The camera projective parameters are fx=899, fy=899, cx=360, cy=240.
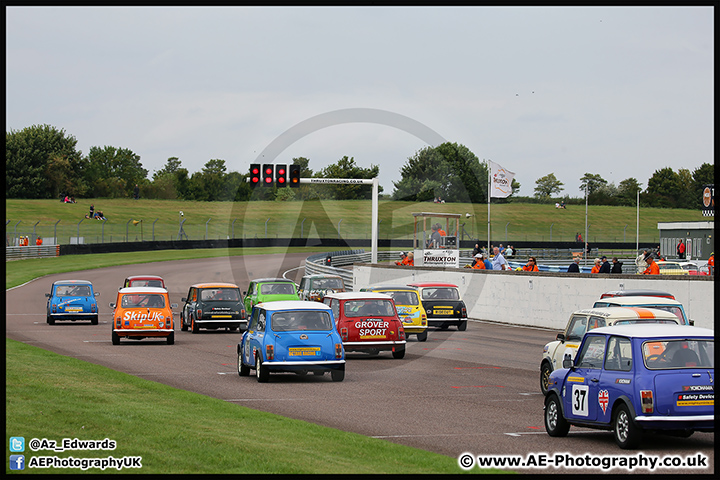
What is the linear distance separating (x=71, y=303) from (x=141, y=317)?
8.98m

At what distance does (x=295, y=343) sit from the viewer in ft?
57.9

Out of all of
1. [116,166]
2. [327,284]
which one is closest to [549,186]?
[116,166]

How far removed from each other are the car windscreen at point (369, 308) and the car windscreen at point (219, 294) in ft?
32.3

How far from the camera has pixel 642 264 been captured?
3869cm

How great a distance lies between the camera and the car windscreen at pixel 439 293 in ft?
101

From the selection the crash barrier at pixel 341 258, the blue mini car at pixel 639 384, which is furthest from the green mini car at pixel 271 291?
the crash barrier at pixel 341 258

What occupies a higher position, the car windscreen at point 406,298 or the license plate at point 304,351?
the car windscreen at point 406,298

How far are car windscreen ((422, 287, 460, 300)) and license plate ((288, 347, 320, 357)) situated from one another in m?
13.5

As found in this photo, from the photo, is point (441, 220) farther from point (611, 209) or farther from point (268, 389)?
point (611, 209)

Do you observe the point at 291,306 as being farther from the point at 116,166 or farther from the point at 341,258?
the point at 116,166

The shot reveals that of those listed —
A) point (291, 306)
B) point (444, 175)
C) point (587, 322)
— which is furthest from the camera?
point (444, 175)

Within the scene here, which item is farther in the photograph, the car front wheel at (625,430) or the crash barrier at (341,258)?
the crash barrier at (341,258)

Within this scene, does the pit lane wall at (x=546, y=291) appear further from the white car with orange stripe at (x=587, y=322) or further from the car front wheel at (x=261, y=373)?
the car front wheel at (x=261, y=373)
